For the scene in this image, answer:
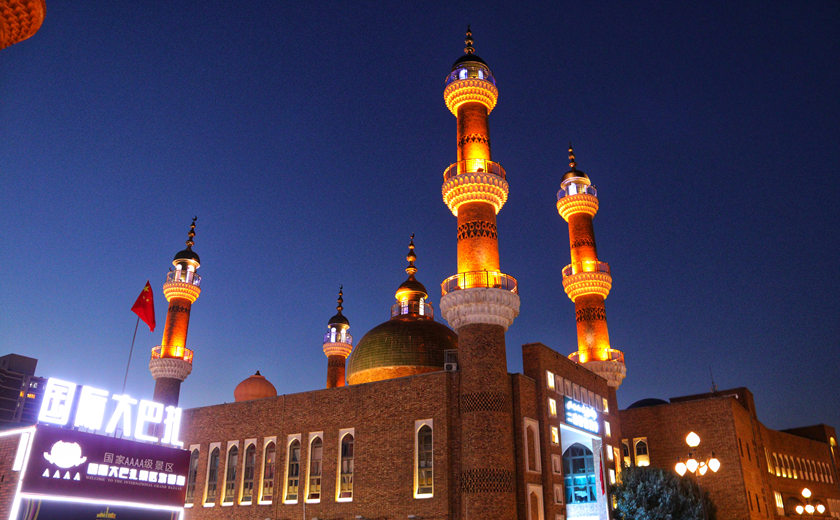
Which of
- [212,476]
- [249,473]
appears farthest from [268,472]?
[212,476]

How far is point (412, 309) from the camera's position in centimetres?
4231

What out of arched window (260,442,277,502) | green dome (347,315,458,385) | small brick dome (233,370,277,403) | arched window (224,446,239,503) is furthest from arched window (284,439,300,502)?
small brick dome (233,370,277,403)

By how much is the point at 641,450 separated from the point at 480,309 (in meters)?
18.3

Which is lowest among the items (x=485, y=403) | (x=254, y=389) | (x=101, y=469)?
(x=101, y=469)

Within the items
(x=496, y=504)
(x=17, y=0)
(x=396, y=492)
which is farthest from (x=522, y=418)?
(x=17, y=0)

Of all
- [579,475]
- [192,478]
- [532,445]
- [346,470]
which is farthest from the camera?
[192,478]

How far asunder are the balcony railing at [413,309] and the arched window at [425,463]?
46.8 feet

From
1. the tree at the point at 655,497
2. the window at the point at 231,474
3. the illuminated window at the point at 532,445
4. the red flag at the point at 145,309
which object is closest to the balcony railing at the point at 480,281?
the illuminated window at the point at 532,445

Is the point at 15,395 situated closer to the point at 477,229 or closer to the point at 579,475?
the point at 477,229

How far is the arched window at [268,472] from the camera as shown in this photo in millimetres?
32188

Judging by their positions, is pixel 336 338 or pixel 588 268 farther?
pixel 336 338

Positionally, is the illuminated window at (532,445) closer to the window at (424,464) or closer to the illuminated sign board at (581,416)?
the illuminated sign board at (581,416)

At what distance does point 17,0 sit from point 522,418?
23.2m

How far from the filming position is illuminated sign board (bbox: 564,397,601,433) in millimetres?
31522
